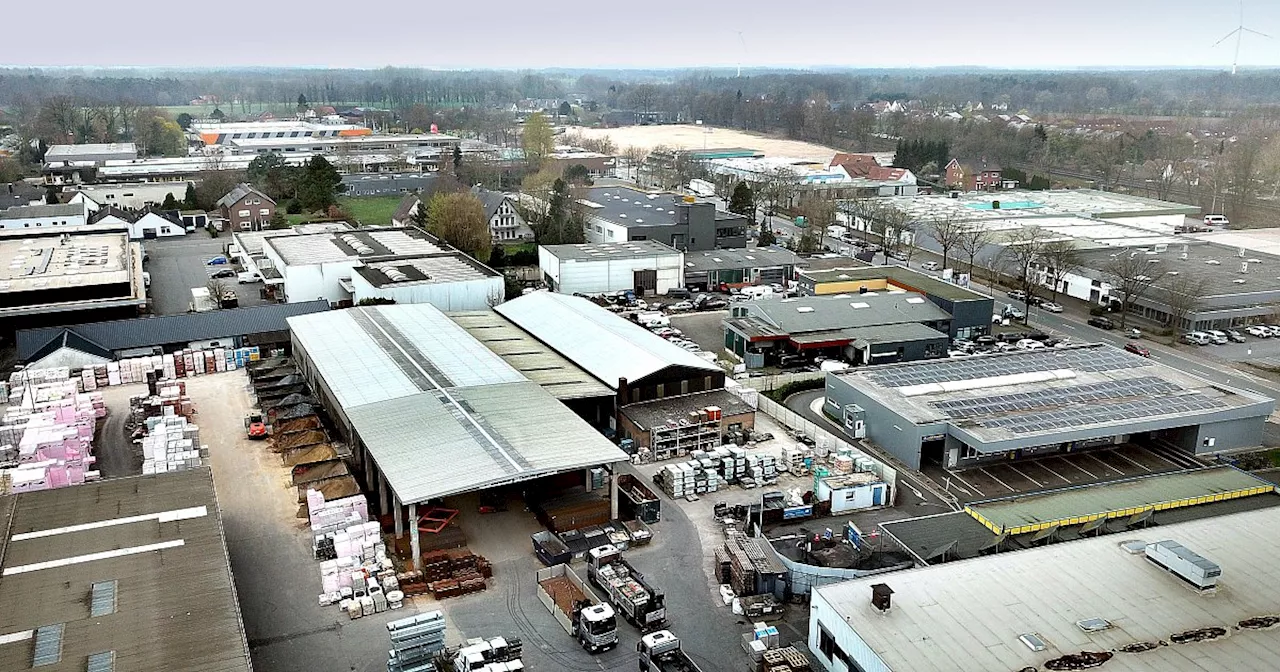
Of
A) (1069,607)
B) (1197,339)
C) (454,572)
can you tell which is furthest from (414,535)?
(1197,339)

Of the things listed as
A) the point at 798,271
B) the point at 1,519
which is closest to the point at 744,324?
the point at 798,271

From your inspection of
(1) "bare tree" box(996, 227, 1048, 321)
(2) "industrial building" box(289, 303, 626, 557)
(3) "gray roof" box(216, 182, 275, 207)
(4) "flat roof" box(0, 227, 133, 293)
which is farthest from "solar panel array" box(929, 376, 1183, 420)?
(3) "gray roof" box(216, 182, 275, 207)

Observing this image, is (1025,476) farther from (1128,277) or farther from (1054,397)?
(1128,277)

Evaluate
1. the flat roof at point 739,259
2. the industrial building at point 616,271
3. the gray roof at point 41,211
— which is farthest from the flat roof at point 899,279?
the gray roof at point 41,211

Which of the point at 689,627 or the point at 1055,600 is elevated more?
the point at 1055,600

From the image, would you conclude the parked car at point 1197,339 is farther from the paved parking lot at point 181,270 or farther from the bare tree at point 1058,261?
the paved parking lot at point 181,270

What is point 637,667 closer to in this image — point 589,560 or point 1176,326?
point 589,560

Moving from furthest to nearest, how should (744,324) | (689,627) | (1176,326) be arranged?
(1176,326), (744,324), (689,627)
